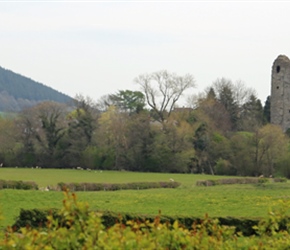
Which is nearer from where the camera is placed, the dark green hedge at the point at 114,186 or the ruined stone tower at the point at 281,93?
the dark green hedge at the point at 114,186

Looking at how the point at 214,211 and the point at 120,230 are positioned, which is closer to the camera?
the point at 120,230

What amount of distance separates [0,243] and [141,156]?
7016 cm

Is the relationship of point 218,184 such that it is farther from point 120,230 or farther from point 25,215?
point 120,230

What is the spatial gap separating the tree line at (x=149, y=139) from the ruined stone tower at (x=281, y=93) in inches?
94.7

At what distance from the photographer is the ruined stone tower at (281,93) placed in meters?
90.9

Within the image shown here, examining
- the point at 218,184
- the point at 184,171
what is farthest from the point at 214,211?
the point at 184,171

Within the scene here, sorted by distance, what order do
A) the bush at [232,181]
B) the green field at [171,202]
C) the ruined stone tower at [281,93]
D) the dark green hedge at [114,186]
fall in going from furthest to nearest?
the ruined stone tower at [281,93]
the bush at [232,181]
the dark green hedge at [114,186]
the green field at [171,202]

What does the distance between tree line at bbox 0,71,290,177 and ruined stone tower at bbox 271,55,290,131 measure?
2404 millimetres

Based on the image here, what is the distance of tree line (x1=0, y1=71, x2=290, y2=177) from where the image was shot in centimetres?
7131

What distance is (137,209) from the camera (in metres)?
32.5

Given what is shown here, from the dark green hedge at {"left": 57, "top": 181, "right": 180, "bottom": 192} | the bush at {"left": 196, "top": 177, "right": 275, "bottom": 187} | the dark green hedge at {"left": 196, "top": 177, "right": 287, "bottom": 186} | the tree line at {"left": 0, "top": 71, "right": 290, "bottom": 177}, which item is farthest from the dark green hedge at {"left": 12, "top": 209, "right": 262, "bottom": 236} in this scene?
the tree line at {"left": 0, "top": 71, "right": 290, "bottom": 177}

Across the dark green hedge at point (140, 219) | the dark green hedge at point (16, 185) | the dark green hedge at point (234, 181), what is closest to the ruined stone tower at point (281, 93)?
the dark green hedge at point (234, 181)

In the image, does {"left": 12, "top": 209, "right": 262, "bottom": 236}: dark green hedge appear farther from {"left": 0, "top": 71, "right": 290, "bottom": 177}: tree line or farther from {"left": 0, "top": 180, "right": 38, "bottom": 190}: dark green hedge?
{"left": 0, "top": 71, "right": 290, "bottom": 177}: tree line

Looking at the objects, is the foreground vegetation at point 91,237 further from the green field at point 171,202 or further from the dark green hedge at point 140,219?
the green field at point 171,202
